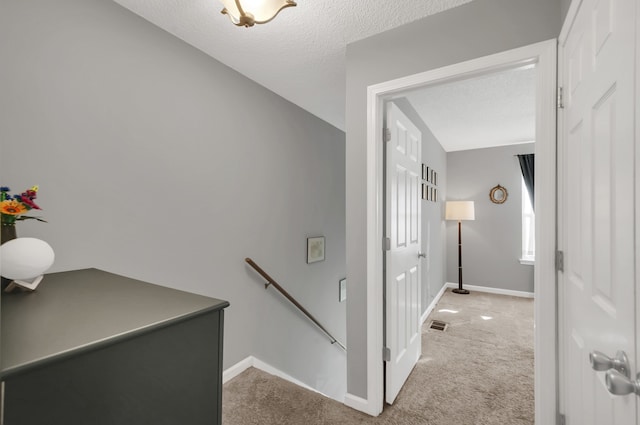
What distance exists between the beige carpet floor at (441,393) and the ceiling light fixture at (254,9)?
2.11m

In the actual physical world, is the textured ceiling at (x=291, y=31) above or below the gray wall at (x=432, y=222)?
above

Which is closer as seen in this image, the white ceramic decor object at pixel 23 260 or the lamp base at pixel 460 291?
the white ceramic decor object at pixel 23 260

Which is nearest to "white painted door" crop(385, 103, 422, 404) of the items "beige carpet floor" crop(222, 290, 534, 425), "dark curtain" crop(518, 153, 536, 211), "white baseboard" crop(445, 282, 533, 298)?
"beige carpet floor" crop(222, 290, 534, 425)

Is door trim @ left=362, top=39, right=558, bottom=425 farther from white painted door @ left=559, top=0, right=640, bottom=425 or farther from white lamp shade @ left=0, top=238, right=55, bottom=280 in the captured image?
white lamp shade @ left=0, top=238, right=55, bottom=280

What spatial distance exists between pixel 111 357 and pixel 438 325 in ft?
11.7

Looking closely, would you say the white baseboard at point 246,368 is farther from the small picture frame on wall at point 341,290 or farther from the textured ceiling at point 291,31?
the textured ceiling at point 291,31

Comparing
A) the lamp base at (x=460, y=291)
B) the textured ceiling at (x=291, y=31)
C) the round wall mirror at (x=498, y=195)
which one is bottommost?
the lamp base at (x=460, y=291)

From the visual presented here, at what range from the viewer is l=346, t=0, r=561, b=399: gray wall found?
148 centimetres

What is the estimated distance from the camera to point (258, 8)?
4.40ft

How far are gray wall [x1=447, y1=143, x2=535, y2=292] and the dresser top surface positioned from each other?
17.5 ft

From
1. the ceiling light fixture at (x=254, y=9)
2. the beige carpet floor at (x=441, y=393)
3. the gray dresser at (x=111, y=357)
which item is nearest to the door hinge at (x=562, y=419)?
the beige carpet floor at (x=441, y=393)

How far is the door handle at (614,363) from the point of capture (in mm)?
666

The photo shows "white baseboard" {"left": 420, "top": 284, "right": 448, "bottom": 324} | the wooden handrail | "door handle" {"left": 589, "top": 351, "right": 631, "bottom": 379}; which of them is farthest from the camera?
"white baseboard" {"left": 420, "top": 284, "right": 448, "bottom": 324}

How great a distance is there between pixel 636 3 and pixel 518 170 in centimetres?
502
